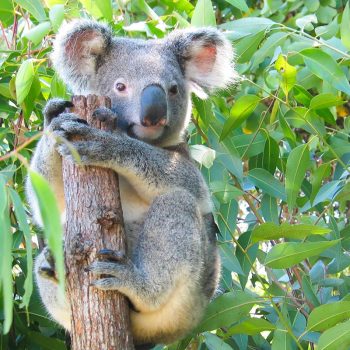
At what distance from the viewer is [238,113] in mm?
3430

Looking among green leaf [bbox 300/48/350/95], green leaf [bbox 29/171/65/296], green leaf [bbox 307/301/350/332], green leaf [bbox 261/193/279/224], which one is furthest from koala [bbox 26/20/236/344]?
green leaf [bbox 29/171/65/296]

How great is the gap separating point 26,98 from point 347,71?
1699mm

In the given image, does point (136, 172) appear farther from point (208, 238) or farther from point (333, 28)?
point (333, 28)

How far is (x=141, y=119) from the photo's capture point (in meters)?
3.12

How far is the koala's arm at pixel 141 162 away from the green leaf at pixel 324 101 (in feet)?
1.96

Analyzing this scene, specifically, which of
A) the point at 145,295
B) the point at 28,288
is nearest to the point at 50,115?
the point at 145,295

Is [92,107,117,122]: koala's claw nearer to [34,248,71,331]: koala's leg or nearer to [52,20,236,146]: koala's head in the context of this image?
[52,20,236,146]: koala's head

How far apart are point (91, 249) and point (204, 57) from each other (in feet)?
5.04

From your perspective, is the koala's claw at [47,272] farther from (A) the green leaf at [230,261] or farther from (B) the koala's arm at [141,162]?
(A) the green leaf at [230,261]

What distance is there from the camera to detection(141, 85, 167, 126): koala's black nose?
3.10 meters

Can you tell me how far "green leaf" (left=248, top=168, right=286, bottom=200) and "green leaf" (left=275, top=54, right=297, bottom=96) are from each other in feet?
1.62

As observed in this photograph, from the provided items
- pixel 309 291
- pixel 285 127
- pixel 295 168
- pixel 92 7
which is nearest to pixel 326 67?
pixel 285 127

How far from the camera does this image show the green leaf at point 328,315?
2977 millimetres

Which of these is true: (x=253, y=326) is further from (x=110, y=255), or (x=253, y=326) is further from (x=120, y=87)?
(x=120, y=87)
